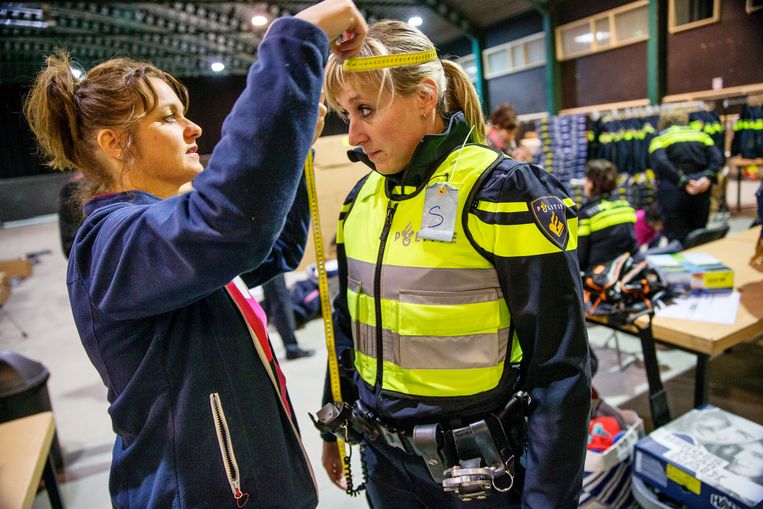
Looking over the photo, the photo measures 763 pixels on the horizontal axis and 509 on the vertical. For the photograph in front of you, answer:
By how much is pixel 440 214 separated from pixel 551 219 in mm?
228

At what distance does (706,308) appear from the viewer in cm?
204

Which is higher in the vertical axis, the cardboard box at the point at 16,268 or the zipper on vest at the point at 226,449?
the zipper on vest at the point at 226,449

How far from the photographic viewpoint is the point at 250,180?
0.61 meters

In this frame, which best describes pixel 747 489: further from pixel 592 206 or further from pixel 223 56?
pixel 223 56

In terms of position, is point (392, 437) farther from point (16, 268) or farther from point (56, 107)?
point (16, 268)

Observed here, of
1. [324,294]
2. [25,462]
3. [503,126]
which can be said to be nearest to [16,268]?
[25,462]

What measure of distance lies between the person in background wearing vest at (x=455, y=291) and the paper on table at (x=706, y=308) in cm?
123

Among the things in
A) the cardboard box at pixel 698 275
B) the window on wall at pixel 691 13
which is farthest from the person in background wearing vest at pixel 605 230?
the window on wall at pixel 691 13

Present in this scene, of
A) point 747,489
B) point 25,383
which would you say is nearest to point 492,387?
point 747,489

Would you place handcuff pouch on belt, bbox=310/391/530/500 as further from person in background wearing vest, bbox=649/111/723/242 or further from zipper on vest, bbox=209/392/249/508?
person in background wearing vest, bbox=649/111/723/242

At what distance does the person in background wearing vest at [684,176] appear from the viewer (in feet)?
15.2

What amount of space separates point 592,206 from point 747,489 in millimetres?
2023

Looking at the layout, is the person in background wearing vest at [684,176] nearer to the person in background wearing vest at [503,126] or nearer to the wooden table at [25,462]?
the person in background wearing vest at [503,126]

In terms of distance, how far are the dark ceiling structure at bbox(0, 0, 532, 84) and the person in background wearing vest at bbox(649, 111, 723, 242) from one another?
6.17m
